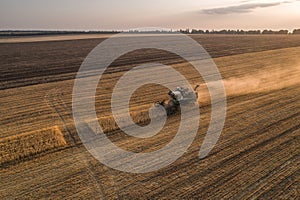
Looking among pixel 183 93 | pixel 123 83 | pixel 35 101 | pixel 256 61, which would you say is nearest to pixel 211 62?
pixel 256 61

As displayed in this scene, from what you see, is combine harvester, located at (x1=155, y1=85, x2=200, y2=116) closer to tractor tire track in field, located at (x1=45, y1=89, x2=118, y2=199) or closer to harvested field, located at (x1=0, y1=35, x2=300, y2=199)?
harvested field, located at (x1=0, y1=35, x2=300, y2=199)

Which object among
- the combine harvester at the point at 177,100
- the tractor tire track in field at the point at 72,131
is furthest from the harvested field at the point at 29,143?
the combine harvester at the point at 177,100

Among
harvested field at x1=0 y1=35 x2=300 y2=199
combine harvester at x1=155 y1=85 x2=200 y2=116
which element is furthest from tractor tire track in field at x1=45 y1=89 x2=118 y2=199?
combine harvester at x1=155 y1=85 x2=200 y2=116

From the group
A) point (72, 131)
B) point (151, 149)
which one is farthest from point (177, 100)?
point (72, 131)

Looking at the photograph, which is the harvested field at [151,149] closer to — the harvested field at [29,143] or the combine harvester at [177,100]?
the harvested field at [29,143]

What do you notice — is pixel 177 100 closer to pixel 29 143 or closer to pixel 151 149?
pixel 151 149

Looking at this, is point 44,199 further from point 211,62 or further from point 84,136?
point 211,62
